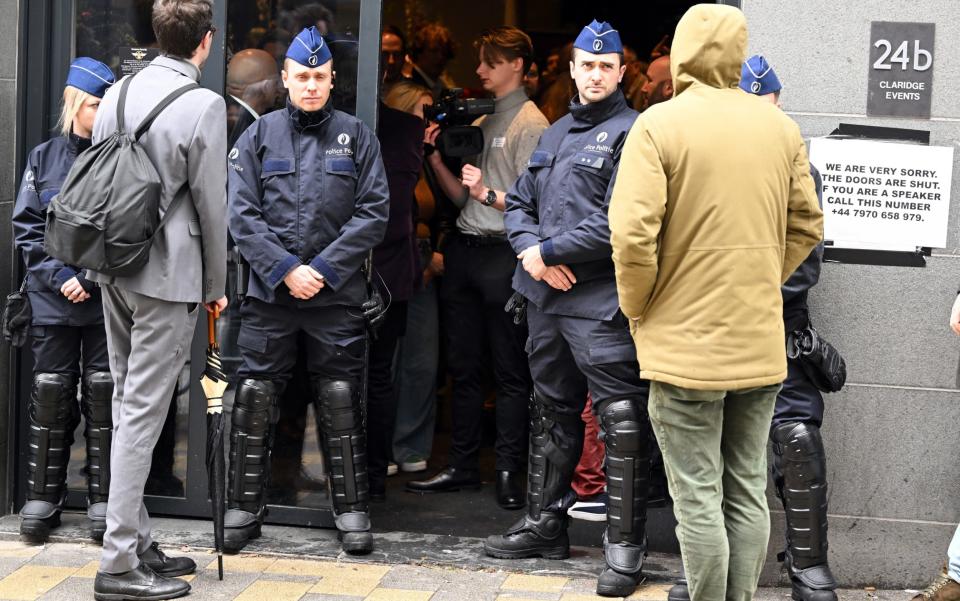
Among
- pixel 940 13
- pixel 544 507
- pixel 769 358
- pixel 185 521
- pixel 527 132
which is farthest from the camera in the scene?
pixel 527 132

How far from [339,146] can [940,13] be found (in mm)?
2219

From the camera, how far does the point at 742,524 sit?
399cm

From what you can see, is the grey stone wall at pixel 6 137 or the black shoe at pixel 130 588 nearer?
the black shoe at pixel 130 588

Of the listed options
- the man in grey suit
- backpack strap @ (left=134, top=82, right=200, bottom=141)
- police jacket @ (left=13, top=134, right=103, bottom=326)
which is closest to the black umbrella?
the man in grey suit

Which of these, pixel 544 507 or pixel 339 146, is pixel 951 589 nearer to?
pixel 544 507

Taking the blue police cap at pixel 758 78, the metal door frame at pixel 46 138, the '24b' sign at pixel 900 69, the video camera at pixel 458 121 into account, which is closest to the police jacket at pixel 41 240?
the metal door frame at pixel 46 138

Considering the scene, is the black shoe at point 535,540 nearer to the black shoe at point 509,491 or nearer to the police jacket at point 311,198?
the black shoe at point 509,491

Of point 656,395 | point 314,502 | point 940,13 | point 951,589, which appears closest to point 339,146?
point 314,502

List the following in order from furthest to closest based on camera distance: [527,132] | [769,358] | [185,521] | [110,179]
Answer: [527,132], [185,521], [110,179], [769,358]

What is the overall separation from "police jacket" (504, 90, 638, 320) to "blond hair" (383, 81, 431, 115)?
1.68 meters

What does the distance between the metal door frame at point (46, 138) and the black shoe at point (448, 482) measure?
81 centimetres

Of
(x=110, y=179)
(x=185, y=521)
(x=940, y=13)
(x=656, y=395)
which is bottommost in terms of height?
(x=185, y=521)

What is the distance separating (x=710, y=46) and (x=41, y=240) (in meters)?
2.80

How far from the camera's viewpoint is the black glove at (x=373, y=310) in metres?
5.32
